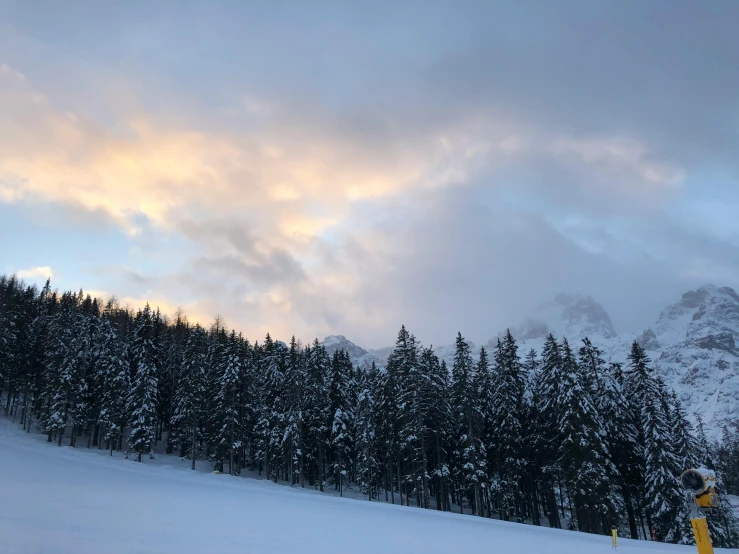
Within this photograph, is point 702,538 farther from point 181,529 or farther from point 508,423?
point 508,423

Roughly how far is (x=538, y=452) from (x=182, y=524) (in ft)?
124

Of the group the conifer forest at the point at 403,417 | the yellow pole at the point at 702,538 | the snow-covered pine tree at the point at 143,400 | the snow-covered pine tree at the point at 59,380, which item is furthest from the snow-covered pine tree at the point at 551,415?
the snow-covered pine tree at the point at 59,380

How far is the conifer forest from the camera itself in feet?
127

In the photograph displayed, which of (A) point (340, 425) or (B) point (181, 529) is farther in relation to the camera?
(A) point (340, 425)

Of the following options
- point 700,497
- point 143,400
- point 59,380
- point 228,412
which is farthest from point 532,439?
point 59,380

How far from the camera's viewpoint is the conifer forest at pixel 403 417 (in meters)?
38.6

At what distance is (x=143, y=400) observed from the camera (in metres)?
54.9

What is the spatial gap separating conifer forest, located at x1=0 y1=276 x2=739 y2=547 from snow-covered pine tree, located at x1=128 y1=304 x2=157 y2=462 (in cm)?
23

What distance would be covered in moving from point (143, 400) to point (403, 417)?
34.0 metres

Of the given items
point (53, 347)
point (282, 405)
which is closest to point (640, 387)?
point (282, 405)

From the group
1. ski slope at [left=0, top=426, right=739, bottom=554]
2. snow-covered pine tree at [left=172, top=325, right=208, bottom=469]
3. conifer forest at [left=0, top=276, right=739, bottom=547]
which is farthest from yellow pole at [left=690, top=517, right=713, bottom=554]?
snow-covered pine tree at [left=172, top=325, right=208, bottom=469]

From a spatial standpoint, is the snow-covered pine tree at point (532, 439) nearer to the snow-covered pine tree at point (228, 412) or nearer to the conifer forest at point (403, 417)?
the conifer forest at point (403, 417)

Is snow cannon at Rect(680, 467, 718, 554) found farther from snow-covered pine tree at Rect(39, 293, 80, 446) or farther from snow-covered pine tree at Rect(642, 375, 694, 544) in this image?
snow-covered pine tree at Rect(39, 293, 80, 446)

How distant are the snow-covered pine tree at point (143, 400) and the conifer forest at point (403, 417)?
228mm
